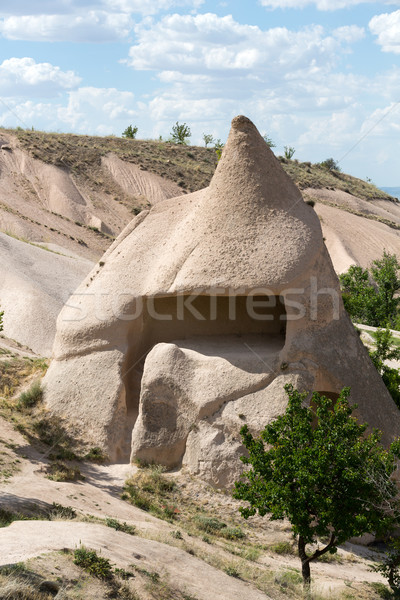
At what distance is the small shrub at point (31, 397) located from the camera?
17453mm

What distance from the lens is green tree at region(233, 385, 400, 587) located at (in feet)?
36.0

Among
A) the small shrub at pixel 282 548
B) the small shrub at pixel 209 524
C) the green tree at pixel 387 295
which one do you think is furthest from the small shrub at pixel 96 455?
the green tree at pixel 387 295

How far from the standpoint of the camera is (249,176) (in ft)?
54.2

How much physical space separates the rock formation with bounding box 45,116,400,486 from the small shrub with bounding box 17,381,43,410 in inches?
12.4

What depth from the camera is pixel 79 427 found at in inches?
658

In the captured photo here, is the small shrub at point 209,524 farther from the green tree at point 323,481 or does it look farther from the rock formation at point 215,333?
the green tree at point 323,481

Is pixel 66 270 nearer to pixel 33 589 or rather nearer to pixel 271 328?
pixel 271 328

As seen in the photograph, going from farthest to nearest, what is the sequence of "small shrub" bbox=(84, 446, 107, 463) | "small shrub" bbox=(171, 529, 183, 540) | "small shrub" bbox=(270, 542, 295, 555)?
1. "small shrub" bbox=(84, 446, 107, 463)
2. "small shrub" bbox=(270, 542, 295, 555)
3. "small shrub" bbox=(171, 529, 183, 540)

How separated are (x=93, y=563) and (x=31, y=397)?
9.04 meters

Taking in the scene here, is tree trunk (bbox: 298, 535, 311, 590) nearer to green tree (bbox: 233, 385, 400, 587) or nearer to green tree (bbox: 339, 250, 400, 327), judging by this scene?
green tree (bbox: 233, 385, 400, 587)

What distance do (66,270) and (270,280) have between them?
21.2m

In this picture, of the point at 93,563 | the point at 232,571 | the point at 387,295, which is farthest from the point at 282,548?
the point at 387,295

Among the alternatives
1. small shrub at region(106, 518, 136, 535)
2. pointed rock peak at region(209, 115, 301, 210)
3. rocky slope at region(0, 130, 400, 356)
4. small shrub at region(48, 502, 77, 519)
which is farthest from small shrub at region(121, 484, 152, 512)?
rocky slope at region(0, 130, 400, 356)

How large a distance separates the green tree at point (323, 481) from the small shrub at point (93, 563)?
9.66 ft
